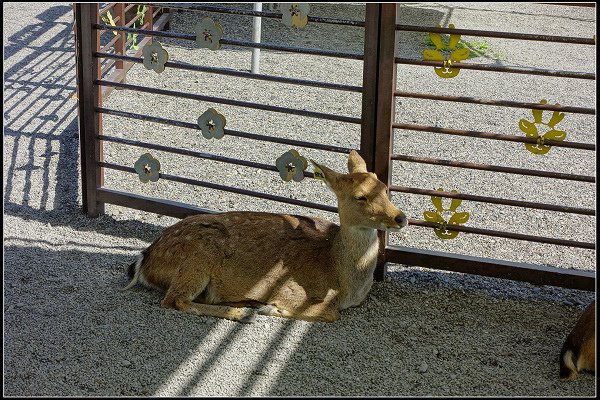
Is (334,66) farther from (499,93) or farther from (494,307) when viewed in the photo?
(494,307)

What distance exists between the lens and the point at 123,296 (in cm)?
536

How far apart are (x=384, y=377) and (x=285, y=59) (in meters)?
6.54

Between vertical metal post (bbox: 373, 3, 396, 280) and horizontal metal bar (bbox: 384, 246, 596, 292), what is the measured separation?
0.15m

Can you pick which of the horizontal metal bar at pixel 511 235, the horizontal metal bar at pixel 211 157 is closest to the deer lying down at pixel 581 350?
the horizontal metal bar at pixel 511 235

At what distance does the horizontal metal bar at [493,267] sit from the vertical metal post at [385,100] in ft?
0.49

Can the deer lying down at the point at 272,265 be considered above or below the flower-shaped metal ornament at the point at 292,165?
below

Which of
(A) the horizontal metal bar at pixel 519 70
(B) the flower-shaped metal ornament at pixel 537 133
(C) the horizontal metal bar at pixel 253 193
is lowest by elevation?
(C) the horizontal metal bar at pixel 253 193

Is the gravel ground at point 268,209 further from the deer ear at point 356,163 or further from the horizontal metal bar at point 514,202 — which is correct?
the deer ear at point 356,163

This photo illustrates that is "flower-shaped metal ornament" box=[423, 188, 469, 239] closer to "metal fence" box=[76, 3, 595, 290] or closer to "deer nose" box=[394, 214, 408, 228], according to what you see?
"metal fence" box=[76, 3, 595, 290]

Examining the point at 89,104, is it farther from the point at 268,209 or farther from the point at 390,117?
the point at 390,117

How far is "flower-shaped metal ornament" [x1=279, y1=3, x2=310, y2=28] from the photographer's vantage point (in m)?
5.38

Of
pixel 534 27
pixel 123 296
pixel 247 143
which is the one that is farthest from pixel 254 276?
pixel 534 27

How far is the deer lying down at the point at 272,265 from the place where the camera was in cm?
519

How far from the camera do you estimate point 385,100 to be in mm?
5422
